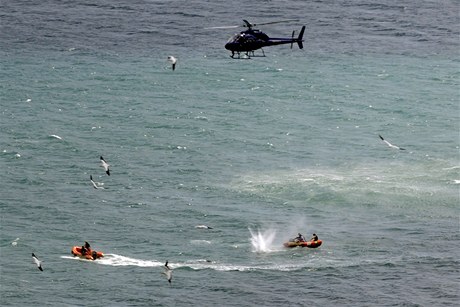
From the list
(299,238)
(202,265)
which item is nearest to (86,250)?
(202,265)

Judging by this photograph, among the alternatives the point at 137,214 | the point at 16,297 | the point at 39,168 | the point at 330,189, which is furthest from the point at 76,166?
the point at 16,297

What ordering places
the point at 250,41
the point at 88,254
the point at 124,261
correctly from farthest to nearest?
1. the point at 124,261
2. the point at 88,254
3. the point at 250,41

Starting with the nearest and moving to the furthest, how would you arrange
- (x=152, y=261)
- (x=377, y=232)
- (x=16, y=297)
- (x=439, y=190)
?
1. (x=16, y=297)
2. (x=152, y=261)
3. (x=377, y=232)
4. (x=439, y=190)

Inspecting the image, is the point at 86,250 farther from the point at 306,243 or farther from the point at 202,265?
the point at 306,243

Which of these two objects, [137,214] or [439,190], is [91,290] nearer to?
[137,214]

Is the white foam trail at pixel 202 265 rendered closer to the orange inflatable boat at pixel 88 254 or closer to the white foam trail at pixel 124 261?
the white foam trail at pixel 124 261

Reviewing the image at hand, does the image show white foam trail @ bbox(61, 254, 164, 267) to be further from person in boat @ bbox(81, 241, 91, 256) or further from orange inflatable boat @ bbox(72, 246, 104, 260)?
person in boat @ bbox(81, 241, 91, 256)

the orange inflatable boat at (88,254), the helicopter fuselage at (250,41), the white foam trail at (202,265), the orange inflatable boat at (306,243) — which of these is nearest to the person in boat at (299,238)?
the orange inflatable boat at (306,243)

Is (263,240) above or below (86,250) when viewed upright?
above

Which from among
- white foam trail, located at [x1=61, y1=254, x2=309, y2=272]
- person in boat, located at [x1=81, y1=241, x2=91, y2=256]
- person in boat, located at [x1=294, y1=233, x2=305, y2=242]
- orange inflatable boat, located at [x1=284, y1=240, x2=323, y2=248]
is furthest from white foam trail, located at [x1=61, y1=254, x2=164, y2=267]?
person in boat, located at [x1=294, y1=233, x2=305, y2=242]
